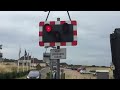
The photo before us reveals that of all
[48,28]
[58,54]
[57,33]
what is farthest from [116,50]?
[58,54]

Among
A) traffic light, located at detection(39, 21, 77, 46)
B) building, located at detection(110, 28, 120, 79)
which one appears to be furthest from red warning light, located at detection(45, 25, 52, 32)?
building, located at detection(110, 28, 120, 79)

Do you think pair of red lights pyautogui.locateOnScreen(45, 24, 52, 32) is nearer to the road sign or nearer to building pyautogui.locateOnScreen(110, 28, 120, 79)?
the road sign

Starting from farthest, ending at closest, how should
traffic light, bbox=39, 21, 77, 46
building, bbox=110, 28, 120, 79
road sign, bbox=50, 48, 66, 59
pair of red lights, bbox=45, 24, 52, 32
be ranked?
1. road sign, bbox=50, 48, 66, 59
2. pair of red lights, bbox=45, 24, 52, 32
3. traffic light, bbox=39, 21, 77, 46
4. building, bbox=110, 28, 120, 79

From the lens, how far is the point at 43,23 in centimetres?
877

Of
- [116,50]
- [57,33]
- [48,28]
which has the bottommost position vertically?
[116,50]

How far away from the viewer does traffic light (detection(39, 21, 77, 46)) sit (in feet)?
27.3

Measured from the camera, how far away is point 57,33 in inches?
324

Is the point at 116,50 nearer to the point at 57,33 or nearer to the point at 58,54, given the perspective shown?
the point at 57,33

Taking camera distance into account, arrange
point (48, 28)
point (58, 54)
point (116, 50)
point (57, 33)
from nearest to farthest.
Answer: point (116, 50) < point (57, 33) < point (48, 28) < point (58, 54)

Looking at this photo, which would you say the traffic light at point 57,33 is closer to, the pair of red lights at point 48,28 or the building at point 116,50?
the pair of red lights at point 48,28

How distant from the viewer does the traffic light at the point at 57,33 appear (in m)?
8.34

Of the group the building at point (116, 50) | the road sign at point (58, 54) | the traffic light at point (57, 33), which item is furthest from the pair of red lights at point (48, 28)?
the building at point (116, 50)
